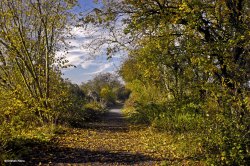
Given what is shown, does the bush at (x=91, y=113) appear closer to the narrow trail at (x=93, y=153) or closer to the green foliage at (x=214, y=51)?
the narrow trail at (x=93, y=153)

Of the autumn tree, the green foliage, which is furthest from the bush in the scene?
the green foliage

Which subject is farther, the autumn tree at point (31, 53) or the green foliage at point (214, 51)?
the autumn tree at point (31, 53)

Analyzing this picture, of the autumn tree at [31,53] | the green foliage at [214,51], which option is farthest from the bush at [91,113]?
the green foliage at [214,51]

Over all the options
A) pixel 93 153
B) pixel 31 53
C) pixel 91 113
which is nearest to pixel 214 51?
pixel 93 153

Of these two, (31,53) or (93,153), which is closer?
(93,153)

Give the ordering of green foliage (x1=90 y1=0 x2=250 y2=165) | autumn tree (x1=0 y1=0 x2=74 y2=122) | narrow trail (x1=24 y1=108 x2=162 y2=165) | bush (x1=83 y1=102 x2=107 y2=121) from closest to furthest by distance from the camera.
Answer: green foliage (x1=90 y1=0 x2=250 y2=165)
narrow trail (x1=24 y1=108 x2=162 y2=165)
autumn tree (x1=0 y1=0 x2=74 y2=122)
bush (x1=83 y1=102 x2=107 y2=121)

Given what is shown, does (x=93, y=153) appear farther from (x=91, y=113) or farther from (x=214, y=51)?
(x=91, y=113)

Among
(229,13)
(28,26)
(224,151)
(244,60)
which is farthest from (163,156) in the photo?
(28,26)

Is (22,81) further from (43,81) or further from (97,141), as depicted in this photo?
(97,141)

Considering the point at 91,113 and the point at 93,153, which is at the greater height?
the point at 93,153

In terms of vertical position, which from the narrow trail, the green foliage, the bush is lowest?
the bush

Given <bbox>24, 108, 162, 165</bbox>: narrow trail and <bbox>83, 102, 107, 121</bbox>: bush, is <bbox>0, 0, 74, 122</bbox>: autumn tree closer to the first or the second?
<bbox>24, 108, 162, 165</bbox>: narrow trail

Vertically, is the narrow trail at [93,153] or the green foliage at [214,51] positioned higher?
the green foliage at [214,51]

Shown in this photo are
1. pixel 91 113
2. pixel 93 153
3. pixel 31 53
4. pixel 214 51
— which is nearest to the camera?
pixel 214 51
